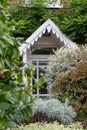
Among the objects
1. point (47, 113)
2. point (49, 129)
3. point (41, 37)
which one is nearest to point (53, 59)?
point (41, 37)

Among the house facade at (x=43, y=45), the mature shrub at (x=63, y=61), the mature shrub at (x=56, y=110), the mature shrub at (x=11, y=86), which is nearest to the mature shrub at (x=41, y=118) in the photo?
the mature shrub at (x=56, y=110)

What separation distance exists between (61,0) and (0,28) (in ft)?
44.4

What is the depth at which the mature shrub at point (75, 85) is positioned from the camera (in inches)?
428

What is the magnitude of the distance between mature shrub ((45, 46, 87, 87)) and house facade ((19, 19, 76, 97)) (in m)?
1.04

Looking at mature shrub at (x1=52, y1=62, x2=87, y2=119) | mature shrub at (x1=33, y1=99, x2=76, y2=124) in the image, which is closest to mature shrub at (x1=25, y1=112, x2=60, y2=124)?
mature shrub at (x1=33, y1=99, x2=76, y2=124)

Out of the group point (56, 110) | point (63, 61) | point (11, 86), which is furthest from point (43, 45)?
point (11, 86)

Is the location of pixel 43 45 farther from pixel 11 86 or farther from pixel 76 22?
pixel 11 86

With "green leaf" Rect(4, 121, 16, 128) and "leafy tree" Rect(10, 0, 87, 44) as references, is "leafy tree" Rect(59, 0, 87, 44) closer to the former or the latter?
"leafy tree" Rect(10, 0, 87, 44)

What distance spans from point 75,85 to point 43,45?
390 cm

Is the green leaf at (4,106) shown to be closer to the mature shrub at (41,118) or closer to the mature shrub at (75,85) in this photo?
the mature shrub at (41,118)

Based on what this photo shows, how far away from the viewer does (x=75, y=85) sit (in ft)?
36.5

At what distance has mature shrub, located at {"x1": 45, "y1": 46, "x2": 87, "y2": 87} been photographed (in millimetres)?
12453

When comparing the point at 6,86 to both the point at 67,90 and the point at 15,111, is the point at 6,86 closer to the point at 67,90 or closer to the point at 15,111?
the point at 15,111

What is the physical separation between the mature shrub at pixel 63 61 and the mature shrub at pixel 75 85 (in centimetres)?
108
